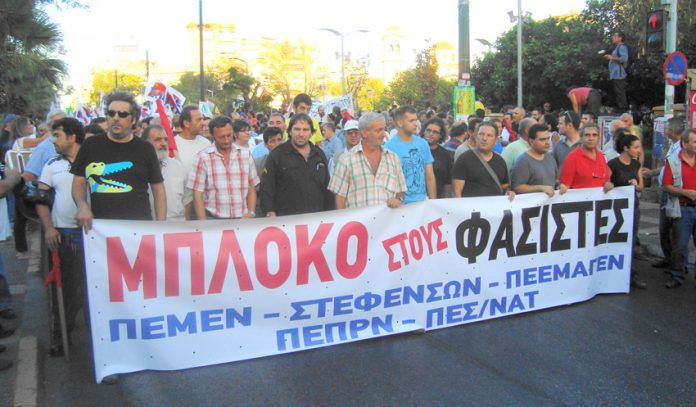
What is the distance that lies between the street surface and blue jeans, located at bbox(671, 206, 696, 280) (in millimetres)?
1187

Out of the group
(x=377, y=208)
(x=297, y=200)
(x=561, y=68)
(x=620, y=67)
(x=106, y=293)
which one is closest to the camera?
(x=106, y=293)

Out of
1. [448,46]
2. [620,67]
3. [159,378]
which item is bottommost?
[159,378]

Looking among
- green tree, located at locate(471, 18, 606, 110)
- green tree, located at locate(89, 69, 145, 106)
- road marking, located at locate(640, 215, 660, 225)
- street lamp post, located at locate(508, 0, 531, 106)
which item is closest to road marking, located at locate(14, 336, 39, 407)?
road marking, located at locate(640, 215, 660, 225)

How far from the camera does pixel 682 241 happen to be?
6941 millimetres

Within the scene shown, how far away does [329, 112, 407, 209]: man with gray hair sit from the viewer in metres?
5.55

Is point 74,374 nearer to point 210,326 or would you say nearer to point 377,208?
point 210,326

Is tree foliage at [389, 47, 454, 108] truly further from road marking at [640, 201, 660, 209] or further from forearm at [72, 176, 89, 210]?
forearm at [72, 176, 89, 210]

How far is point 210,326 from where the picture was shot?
15.6 feet

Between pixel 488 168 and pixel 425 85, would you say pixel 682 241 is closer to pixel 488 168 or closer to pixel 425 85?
pixel 488 168

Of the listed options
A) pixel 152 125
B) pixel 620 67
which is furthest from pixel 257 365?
pixel 620 67

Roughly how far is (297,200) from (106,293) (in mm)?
1820

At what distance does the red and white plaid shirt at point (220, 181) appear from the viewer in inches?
→ 219

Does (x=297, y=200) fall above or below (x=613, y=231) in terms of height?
above

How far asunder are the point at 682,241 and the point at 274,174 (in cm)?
432
